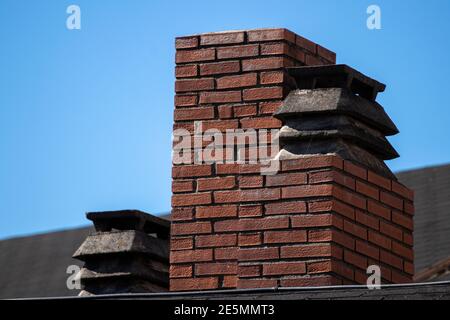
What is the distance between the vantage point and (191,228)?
8.69 m

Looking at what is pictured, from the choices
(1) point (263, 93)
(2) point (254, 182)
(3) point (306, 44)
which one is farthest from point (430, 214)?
(2) point (254, 182)

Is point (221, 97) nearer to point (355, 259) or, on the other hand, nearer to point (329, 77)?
point (329, 77)

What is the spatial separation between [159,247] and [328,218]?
1816mm

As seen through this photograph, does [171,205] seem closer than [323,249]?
No

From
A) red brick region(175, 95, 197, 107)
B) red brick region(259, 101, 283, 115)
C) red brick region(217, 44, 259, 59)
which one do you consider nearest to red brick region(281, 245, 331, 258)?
red brick region(259, 101, 283, 115)

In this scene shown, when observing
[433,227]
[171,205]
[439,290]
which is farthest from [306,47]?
[433,227]

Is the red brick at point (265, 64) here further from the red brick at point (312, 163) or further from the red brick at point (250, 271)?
the red brick at point (250, 271)

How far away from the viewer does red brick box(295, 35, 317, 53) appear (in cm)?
912

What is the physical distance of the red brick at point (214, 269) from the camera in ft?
27.9

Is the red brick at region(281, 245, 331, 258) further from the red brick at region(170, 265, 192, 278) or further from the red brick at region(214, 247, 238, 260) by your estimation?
the red brick at region(170, 265, 192, 278)

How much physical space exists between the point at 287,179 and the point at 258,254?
0.49 meters

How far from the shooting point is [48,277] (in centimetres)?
2455

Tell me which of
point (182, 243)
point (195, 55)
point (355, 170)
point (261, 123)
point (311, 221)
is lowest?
point (182, 243)
